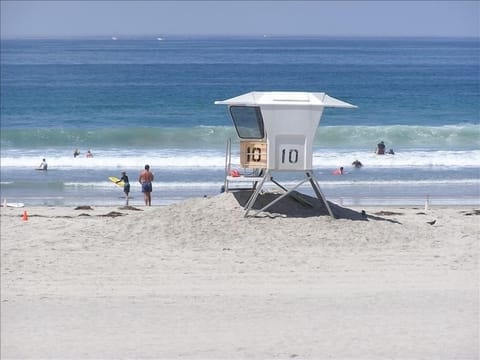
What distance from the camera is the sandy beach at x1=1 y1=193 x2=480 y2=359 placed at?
33.0 feet

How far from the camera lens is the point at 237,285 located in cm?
1220

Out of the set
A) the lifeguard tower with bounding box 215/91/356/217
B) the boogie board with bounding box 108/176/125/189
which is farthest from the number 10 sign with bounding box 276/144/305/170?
the boogie board with bounding box 108/176/125/189

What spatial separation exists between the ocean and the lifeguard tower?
18.7 ft

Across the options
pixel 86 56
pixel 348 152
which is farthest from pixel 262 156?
pixel 86 56

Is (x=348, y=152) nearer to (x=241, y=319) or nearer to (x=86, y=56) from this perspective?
(x=241, y=319)

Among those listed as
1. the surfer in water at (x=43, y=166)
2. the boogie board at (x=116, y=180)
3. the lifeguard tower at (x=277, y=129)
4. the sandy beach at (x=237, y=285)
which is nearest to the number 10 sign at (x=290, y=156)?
the lifeguard tower at (x=277, y=129)

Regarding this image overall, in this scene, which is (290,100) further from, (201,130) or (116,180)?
(201,130)

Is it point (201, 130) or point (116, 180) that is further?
point (201, 130)

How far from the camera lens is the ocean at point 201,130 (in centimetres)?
2342

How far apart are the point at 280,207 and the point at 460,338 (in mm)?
5706

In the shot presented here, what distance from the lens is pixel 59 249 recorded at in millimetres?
13664

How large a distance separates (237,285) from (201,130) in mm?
24680

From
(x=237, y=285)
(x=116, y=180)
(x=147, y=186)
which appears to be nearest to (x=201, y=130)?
(x=116, y=180)

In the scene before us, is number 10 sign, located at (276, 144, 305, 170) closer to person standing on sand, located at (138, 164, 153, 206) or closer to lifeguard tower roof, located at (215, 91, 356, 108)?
lifeguard tower roof, located at (215, 91, 356, 108)
